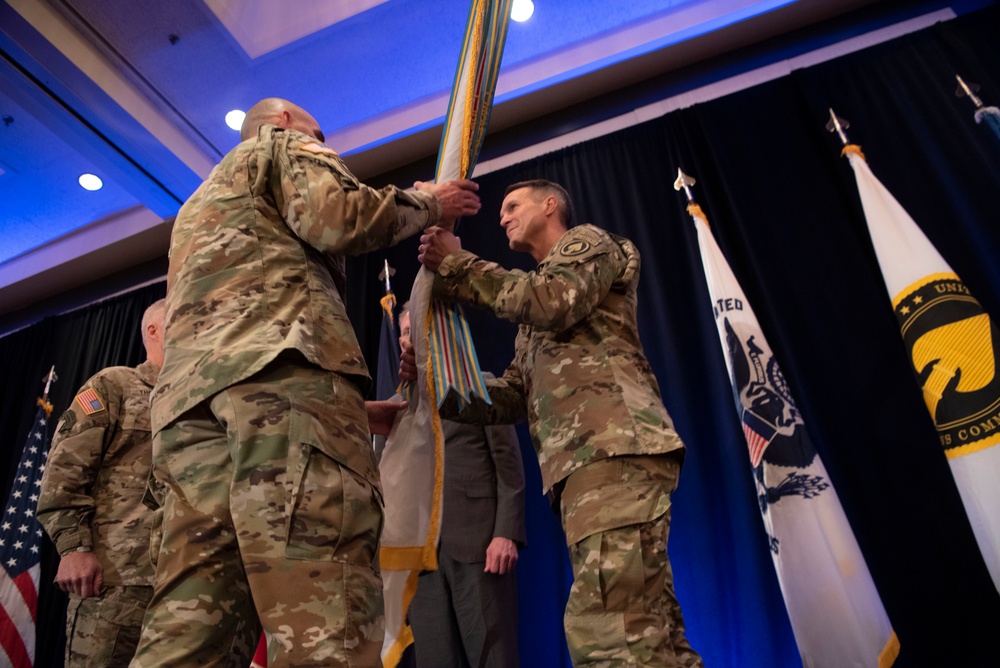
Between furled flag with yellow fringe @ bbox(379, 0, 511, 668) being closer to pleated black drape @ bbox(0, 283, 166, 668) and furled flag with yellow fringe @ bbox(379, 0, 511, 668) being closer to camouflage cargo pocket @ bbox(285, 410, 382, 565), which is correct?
camouflage cargo pocket @ bbox(285, 410, 382, 565)

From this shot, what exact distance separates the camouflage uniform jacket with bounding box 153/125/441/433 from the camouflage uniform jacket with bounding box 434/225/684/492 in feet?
1.00

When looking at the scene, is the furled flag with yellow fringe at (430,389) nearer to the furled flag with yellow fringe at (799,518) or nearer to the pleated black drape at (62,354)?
the furled flag with yellow fringe at (799,518)

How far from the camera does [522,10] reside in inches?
157

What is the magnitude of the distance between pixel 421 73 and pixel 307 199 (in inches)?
128

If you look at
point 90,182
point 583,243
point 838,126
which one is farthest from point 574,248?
point 90,182

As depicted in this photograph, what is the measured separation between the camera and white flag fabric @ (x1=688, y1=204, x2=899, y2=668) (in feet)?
7.66

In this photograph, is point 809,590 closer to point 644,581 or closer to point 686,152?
point 644,581

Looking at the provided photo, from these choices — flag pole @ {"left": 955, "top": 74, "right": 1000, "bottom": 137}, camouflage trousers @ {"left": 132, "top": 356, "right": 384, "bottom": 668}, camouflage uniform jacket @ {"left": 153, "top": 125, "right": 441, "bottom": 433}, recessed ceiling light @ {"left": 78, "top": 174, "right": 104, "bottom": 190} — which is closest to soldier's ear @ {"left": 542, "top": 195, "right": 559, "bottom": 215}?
camouflage uniform jacket @ {"left": 153, "top": 125, "right": 441, "bottom": 433}

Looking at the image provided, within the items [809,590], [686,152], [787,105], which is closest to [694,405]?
[809,590]

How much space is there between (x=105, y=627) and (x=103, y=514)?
0.37 meters

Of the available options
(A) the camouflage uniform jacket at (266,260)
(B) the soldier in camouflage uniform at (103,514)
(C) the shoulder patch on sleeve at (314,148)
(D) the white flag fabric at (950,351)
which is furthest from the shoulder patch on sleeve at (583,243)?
(D) the white flag fabric at (950,351)

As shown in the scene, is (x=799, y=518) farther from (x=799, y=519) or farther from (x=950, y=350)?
(x=950, y=350)

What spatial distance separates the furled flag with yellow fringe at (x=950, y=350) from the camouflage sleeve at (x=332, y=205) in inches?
87.1

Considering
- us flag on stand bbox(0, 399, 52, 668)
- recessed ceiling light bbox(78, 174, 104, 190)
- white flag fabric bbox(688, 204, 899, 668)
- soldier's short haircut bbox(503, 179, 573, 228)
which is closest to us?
soldier's short haircut bbox(503, 179, 573, 228)
